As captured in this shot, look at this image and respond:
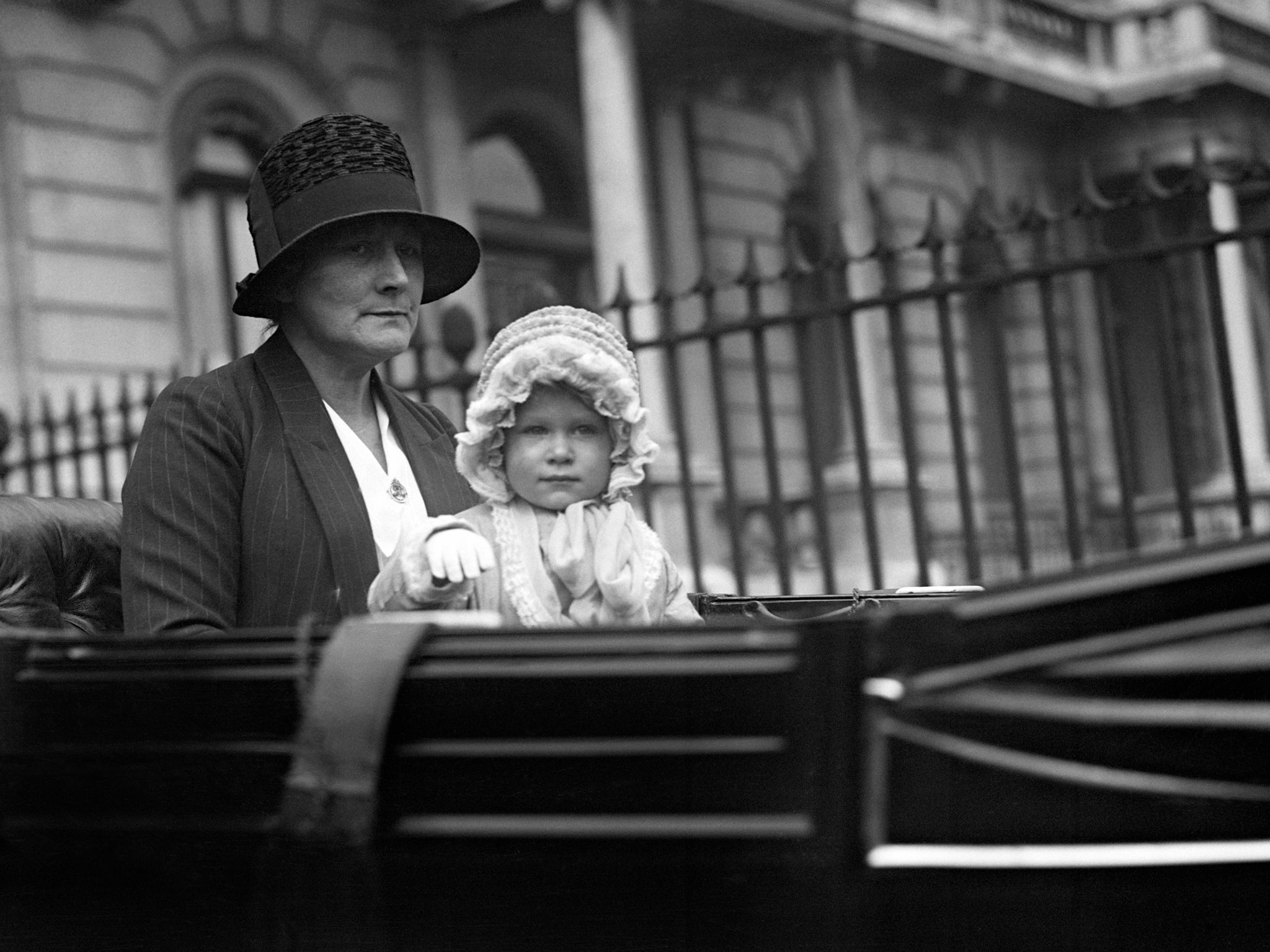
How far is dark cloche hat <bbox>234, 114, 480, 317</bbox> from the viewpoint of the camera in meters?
2.64

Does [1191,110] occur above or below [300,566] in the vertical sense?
above

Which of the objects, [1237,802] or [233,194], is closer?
[1237,802]

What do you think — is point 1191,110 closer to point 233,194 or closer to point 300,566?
point 233,194

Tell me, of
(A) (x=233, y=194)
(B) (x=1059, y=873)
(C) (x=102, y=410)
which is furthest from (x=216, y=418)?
(A) (x=233, y=194)

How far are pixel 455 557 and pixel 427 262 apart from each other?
107 cm

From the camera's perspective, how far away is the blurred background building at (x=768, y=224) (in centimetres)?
600

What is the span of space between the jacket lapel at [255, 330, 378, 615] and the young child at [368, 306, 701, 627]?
215mm

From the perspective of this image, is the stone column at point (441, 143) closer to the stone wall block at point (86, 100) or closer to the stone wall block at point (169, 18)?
the stone wall block at point (169, 18)

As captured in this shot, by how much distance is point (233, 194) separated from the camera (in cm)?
1162

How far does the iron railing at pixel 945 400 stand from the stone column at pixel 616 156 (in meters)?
0.33

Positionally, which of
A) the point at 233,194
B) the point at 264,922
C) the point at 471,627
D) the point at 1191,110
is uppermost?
the point at 1191,110

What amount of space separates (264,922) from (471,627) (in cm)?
41

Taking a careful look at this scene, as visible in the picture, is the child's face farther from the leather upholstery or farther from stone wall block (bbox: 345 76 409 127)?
stone wall block (bbox: 345 76 409 127)

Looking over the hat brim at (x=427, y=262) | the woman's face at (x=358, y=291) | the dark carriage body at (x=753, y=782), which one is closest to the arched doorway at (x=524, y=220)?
the hat brim at (x=427, y=262)
